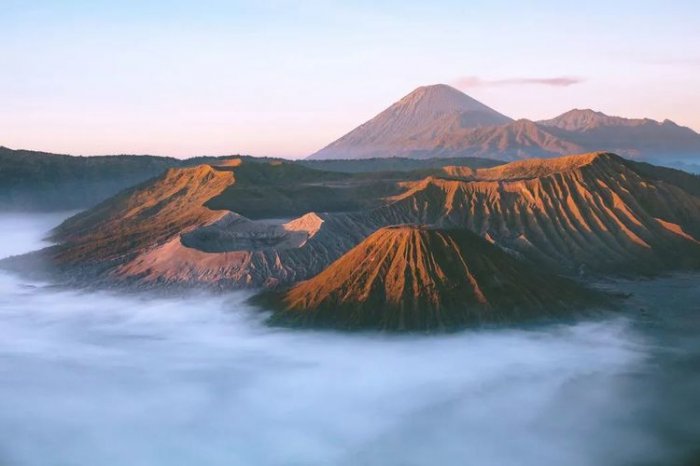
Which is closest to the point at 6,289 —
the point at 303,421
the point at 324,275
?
the point at 324,275

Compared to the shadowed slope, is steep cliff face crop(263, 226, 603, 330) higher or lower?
lower

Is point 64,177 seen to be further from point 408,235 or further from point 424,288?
point 424,288

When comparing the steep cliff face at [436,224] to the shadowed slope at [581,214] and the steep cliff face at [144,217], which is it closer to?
the shadowed slope at [581,214]

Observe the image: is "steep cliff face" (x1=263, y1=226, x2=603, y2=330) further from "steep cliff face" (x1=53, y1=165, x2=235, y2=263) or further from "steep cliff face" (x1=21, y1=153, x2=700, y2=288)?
"steep cliff face" (x1=53, y1=165, x2=235, y2=263)

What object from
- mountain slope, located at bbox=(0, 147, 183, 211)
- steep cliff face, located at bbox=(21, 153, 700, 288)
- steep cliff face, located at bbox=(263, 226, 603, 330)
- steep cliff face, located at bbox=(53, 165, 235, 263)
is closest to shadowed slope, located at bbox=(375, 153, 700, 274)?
steep cliff face, located at bbox=(21, 153, 700, 288)

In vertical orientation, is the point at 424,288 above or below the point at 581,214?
below

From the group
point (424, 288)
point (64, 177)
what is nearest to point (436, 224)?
point (424, 288)

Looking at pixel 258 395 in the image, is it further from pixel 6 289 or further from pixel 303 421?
pixel 6 289

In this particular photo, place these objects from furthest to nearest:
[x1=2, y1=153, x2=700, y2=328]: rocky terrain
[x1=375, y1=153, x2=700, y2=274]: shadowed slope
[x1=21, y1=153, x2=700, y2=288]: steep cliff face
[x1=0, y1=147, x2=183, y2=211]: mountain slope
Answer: [x1=0, y1=147, x2=183, y2=211]: mountain slope < [x1=375, y1=153, x2=700, y2=274]: shadowed slope < [x1=21, y1=153, x2=700, y2=288]: steep cliff face < [x1=2, y1=153, x2=700, y2=328]: rocky terrain
